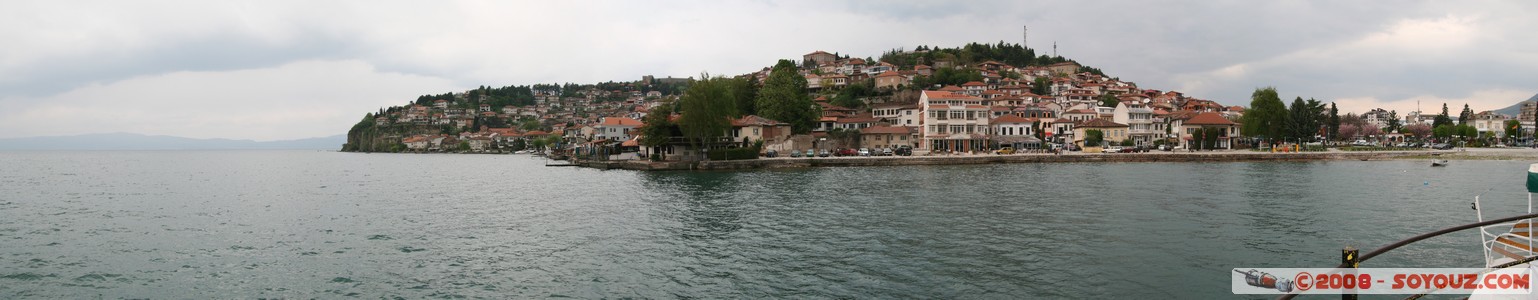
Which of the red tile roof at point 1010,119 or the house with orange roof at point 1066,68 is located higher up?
the house with orange roof at point 1066,68

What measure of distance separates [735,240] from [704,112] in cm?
3827

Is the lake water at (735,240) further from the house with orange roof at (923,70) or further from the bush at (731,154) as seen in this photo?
the house with orange roof at (923,70)

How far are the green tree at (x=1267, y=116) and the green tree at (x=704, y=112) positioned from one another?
52.1 meters

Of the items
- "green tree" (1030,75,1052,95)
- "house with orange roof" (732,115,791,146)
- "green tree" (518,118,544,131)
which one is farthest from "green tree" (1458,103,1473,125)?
Answer: "green tree" (518,118,544,131)

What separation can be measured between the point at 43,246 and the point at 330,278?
10.3m

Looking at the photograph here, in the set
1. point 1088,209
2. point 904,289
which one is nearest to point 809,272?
point 904,289

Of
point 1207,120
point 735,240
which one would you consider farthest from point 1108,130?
point 735,240

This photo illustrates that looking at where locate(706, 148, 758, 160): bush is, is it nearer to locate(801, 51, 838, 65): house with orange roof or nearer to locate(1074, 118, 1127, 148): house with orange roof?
locate(1074, 118, 1127, 148): house with orange roof

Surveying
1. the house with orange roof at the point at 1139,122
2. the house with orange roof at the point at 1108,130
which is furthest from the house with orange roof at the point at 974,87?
the house with orange roof at the point at 1108,130

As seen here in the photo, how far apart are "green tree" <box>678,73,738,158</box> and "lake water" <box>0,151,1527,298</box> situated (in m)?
22.5

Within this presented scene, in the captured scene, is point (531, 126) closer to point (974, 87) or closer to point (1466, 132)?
point (974, 87)

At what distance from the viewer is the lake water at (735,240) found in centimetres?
1284

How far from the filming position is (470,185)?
4069 cm

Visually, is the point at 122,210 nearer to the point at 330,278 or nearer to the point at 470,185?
the point at 470,185
